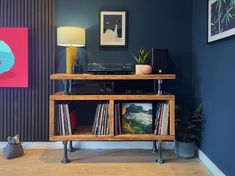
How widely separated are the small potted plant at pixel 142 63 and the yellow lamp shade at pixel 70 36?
A: 0.62 meters

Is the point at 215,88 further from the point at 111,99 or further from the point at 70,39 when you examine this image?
the point at 70,39

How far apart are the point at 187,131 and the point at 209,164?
421mm

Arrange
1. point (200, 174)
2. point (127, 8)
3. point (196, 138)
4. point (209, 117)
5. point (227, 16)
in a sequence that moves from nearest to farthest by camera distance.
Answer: point (227, 16) < point (200, 174) < point (209, 117) < point (196, 138) < point (127, 8)

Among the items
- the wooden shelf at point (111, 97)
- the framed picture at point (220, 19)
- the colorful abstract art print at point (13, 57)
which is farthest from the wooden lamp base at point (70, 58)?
the framed picture at point (220, 19)

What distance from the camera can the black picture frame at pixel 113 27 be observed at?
2.93m

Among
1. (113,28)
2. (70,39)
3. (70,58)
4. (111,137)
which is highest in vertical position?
(113,28)

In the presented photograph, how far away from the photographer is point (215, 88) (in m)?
2.30

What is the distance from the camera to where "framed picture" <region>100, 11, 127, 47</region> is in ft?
9.60

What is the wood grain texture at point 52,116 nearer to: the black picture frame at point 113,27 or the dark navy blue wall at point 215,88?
the black picture frame at point 113,27

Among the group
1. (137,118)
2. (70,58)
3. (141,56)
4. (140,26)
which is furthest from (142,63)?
(70,58)

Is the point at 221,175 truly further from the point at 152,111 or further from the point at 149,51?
the point at 149,51

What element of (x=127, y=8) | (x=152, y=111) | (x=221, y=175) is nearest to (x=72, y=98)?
(x=152, y=111)

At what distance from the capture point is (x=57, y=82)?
2.98 m

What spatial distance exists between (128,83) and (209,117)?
0.93m
